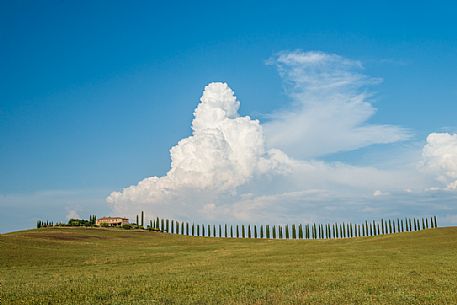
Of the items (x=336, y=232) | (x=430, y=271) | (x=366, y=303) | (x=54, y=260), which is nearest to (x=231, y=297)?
(x=366, y=303)

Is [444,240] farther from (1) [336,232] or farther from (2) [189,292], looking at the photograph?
(1) [336,232]

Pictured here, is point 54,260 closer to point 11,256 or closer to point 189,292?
point 11,256

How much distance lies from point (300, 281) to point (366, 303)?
8814mm

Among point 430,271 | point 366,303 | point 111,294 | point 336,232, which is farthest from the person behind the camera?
point 336,232

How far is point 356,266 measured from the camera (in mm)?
39562

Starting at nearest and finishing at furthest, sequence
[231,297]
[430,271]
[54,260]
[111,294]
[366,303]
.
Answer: [366,303] < [231,297] < [111,294] < [430,271] < [54,260]

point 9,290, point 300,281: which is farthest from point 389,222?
point 9,290

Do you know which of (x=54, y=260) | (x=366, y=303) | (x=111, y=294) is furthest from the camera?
(x=54, y=260)

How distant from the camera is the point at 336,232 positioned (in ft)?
507

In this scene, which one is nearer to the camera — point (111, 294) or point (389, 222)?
point (111, 294)

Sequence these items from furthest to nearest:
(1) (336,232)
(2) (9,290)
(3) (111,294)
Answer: (1) (336,232) → (2) (9,290) → (3) (111,294)

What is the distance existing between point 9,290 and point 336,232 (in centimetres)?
14033

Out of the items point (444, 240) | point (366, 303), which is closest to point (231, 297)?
point (366, 303)

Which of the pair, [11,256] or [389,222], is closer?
[11,256]
